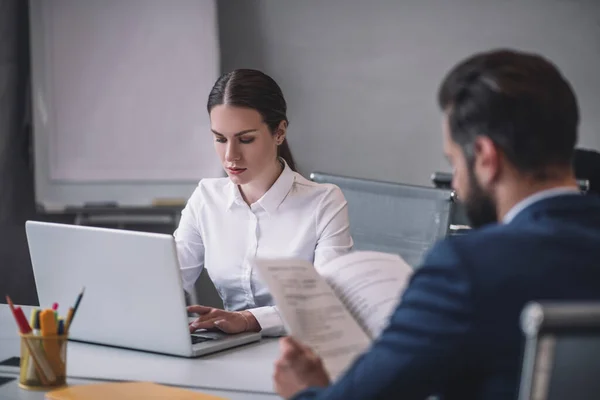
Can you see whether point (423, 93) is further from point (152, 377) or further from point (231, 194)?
point (152, 377)

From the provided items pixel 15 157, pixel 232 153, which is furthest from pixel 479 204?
pixel 15 157

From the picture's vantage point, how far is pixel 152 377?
5.01 ft

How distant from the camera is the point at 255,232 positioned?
7.62 feet

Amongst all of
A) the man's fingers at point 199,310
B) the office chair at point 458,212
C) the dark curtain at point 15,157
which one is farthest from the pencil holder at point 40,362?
the dark curtain at point 15,157

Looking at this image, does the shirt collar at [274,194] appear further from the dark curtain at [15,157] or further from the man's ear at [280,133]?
the dark curtain at [15,157]

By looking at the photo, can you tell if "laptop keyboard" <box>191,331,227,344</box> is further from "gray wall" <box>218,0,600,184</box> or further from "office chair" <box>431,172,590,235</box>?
"gray wall" <box>218,0,600,184</box>

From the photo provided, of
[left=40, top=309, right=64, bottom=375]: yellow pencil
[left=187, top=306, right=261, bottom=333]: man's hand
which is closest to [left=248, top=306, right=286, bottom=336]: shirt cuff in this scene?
[left=187, top=306, right=261, bottom=333]: man's hand

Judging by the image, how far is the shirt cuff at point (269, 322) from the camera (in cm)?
191

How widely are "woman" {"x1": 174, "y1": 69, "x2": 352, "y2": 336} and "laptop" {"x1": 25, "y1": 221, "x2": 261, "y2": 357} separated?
516 millimetres

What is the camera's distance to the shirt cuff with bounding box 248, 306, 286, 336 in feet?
6.26

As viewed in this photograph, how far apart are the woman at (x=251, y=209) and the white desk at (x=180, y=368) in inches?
20.3

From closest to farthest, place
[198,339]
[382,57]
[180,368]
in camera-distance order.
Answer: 1. [180,368]
2. [198,339]
3. [382,57]

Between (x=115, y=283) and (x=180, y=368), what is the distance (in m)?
0.21

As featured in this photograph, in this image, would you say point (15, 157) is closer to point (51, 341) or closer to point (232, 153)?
point (232, 153)
